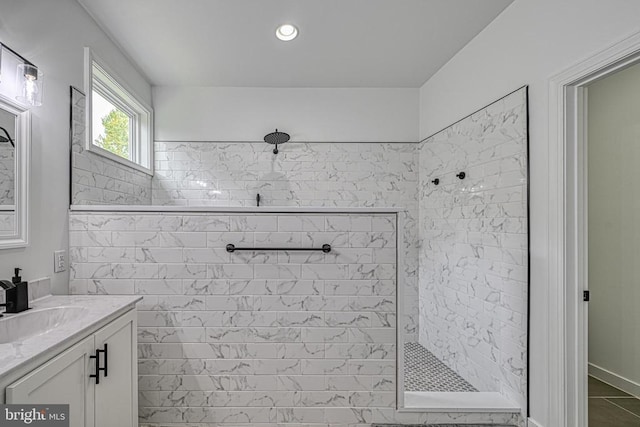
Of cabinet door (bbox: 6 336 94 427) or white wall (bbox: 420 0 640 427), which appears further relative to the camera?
white wall (bbox: 420 0 640 427)

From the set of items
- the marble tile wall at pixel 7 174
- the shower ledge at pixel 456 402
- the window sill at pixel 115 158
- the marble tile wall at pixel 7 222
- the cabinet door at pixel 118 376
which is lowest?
the shower ledge at pixel 456 402

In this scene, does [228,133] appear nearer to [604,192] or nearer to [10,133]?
[10,133]

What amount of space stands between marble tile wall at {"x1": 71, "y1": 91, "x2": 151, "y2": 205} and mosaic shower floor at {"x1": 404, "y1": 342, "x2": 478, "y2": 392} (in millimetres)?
2540

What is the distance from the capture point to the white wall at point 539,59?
159cm

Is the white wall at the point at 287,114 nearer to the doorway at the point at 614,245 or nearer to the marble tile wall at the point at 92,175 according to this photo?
the marble tile wall at the point at 92,175

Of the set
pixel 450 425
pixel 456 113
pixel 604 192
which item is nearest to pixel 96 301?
pixel 450 425

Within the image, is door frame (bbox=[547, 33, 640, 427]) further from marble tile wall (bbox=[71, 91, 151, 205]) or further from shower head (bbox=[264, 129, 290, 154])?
marble tile wall (bbox=[71, 91, 151, 205])

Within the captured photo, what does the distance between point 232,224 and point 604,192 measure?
9.21 ft

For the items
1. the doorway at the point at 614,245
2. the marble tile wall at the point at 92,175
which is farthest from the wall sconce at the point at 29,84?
the doorway at the point at 614,245

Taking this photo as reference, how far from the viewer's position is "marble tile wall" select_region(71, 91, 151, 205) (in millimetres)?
2045

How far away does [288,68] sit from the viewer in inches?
119

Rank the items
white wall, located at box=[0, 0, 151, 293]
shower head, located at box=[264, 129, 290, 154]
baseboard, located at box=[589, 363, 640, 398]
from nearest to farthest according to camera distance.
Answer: white wall, located at box=[0, 0, 151, 293], baseboard, located at box=[589, 363, 640, 398], shower head, located at box=[264, 129, 290, 154]

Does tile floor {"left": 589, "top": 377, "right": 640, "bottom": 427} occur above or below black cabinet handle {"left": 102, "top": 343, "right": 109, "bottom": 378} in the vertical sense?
below

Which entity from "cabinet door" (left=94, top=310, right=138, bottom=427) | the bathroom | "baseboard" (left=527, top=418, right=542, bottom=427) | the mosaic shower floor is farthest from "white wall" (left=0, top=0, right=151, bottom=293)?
"baseboard" (left=527, top=418, right=542, bottom=427)
